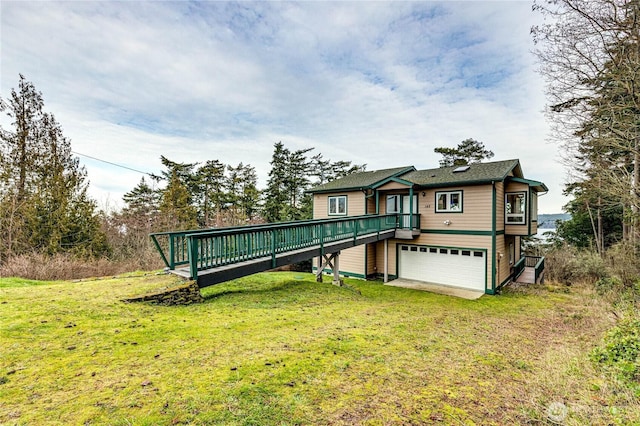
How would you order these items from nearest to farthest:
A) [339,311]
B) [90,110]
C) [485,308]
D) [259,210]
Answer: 1. [339,311]
2. [485,308]
3. [90,110]
4. [259,210]

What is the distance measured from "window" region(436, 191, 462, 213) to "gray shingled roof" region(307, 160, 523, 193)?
0.57 m

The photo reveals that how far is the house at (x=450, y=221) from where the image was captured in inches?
448

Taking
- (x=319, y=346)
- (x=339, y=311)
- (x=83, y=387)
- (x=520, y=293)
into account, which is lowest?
(x=520, y=293)

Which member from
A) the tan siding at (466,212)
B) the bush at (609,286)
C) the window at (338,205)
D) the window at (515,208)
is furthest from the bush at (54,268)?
the bush at (609,286)

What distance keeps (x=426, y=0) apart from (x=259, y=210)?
821 inches

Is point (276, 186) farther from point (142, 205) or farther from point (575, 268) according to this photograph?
point (575, 268)

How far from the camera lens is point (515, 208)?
1236 centimetres

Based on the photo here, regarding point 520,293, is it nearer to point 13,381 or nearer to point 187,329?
point 187,329

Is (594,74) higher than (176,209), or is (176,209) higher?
(594,74)

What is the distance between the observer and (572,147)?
30.6ft

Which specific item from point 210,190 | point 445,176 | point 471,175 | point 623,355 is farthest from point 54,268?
point 471,175

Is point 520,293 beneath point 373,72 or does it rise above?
beneath

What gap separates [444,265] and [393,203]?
3.93 m

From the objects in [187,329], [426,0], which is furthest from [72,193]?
[426,0]
